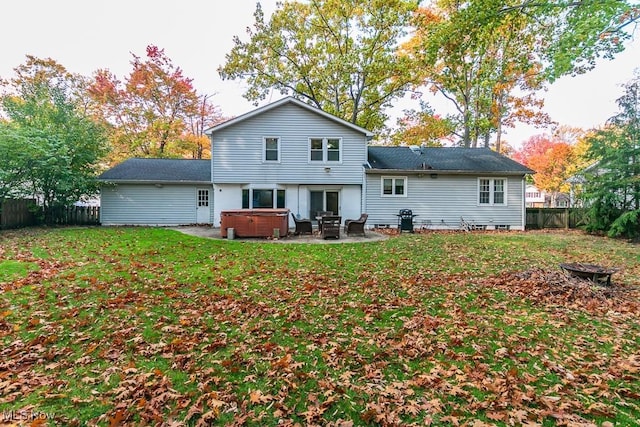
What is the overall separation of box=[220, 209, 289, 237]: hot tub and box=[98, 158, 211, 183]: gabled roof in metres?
5.98

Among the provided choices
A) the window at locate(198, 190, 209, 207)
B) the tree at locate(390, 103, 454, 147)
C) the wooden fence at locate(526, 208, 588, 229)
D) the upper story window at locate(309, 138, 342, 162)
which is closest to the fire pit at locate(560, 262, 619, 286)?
the upper story window at locate(309, 138, 342, 162)

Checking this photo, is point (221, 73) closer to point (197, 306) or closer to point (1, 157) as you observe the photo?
point (1, 157)

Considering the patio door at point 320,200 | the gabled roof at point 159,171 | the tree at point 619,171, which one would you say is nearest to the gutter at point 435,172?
the patio door at point 320,200

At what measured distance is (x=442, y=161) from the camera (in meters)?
18.0

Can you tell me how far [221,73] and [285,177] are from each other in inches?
566

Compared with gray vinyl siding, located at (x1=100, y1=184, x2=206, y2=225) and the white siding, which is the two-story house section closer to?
the white siding

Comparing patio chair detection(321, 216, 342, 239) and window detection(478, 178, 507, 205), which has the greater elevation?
window detection(478, 178, 507, 205)

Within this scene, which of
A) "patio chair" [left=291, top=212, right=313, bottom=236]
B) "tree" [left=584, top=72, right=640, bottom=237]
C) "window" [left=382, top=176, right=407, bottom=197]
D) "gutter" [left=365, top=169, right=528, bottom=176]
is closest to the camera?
"tree" [left=584, top=72, right=640, bottom=237]

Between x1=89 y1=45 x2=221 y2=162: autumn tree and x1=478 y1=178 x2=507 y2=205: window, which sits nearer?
x1=478 y1=178 x2=507 y2=205: window

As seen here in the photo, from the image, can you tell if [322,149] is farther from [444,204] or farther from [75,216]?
[75,216]

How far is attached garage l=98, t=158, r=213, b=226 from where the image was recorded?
17562mm

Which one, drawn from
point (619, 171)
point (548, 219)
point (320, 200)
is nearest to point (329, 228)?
point (320, 200)

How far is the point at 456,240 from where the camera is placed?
41.2 ft

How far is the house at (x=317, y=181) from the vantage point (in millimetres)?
16609
